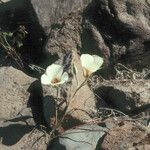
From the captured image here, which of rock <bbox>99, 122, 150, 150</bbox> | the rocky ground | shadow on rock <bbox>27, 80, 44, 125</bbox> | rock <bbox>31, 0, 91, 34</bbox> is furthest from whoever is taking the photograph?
rock <bbox>31, 0, 91, 34</bbox>

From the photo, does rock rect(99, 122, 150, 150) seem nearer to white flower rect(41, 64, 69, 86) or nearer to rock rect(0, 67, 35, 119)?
white flower rect(41, 64, 69, 86)

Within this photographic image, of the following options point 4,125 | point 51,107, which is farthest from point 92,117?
point 4,125

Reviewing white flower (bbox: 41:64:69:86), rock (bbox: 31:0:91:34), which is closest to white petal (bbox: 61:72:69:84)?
white flower (bbox: 41:64:69:86)

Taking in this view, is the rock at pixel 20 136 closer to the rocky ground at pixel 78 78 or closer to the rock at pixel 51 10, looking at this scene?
the rocky ground at pixel 78 78

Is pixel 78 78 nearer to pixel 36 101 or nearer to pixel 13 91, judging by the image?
pixel 36 101

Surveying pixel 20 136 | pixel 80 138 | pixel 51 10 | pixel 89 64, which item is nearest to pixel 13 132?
pixel 20 136

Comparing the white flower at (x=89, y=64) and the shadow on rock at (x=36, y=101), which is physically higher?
the white flower at (x=89, y=64)

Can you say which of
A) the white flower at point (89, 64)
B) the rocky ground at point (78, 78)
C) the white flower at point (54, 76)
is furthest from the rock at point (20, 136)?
the white flower at point (89, 64)

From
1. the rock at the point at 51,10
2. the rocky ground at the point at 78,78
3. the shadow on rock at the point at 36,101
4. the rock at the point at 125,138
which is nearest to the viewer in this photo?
the rock at the point at 125,138

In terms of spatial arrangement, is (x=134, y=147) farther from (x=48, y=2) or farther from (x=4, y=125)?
(x=48, y=2)
